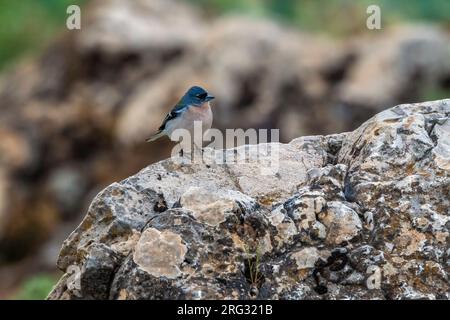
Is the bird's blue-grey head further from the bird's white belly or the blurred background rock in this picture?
the blurred background rock

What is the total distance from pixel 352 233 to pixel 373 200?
326mm

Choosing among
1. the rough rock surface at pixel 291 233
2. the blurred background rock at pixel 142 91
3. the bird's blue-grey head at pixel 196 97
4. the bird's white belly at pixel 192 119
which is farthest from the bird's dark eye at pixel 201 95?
the blurred background rock at pixel 142 91

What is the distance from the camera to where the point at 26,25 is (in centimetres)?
2169

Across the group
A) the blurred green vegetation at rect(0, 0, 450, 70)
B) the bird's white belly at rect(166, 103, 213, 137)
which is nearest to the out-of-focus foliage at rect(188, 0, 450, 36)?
the blurred green vegetation at rect(0, 0, 450, 70)

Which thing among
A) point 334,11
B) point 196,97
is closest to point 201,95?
point 196,97

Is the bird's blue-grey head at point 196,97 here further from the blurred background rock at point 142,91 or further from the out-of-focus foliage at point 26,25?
the out-of-focus foliage at point 26,25

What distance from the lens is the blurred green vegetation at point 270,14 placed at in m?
18.3

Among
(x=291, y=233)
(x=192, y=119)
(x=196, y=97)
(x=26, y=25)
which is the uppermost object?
(x=26, y=25)

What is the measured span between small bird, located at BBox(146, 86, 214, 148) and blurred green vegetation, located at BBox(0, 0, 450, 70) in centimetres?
917

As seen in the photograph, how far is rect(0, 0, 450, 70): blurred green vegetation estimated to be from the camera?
60.2 ft

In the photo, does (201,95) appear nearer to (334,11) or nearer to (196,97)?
(196,97)

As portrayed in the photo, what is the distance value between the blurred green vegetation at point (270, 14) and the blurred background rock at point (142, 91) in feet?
6.08

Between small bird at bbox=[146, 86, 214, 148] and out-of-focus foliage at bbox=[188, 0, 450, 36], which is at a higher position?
out-of-focus foliage at bbox=[188, 0, 450, 36]

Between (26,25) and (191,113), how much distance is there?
1493cm
